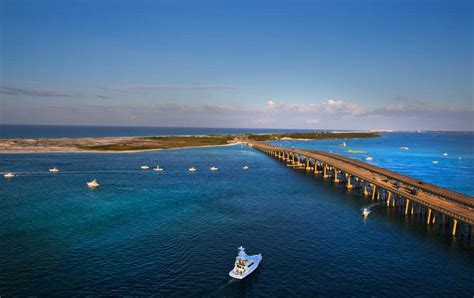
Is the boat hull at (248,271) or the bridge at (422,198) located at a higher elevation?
the bridge at (422,198)

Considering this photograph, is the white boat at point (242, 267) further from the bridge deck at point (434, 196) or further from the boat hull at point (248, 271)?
the bridge deck at point (434, 196)

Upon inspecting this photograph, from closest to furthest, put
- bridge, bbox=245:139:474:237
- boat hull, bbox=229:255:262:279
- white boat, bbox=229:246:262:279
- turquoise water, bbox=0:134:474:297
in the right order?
turquoise water, bbox=0:134:474:297
boat hull, bbox=229:255:262:279
white boat, bbox=229:246:262:279
bridge, bbox=245:139:474:237

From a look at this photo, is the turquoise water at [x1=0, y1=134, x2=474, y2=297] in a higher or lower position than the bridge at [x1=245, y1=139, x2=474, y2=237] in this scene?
lower

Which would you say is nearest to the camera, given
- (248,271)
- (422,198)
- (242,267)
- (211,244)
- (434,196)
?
(242,267)

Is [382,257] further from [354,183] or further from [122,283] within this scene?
[354,183]

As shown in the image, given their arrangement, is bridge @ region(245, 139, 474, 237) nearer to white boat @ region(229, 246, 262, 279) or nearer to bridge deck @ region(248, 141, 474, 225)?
bridge deck @ region(248, 141, 474, 225)

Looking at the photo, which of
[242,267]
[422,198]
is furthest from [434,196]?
[242,267]

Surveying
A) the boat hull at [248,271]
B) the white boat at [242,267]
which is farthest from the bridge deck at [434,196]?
the white boat at [242,267]

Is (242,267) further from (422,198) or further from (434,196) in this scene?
(434,196)

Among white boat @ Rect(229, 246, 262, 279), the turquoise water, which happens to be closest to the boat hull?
white boat @ Rect(229, 246, 262, 279)
